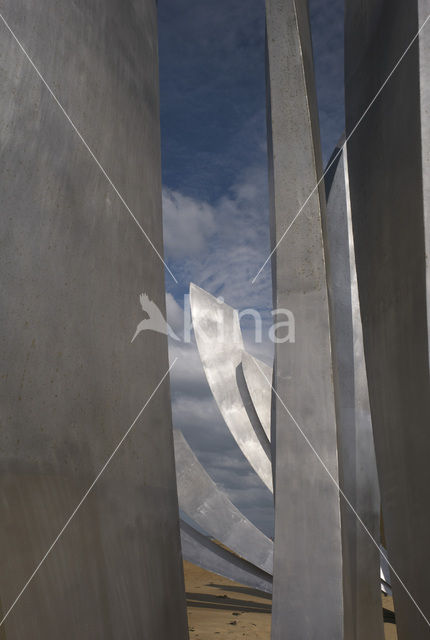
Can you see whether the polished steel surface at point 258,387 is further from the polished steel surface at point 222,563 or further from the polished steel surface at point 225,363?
the polished steel surface at point 222,563

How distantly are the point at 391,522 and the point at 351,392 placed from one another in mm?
2530

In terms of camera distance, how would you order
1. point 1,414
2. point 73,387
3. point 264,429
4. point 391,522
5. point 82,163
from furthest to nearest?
point 264,429, point 391,522, point 82,163, point 73,387, point 1,414

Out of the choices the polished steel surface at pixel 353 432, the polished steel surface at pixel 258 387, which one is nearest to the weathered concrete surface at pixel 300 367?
the polished steel surface at pixel 353 432

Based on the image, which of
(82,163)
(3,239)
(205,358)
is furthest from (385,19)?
(205,358)

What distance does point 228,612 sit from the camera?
9.50 m

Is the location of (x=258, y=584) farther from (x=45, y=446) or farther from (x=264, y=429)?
(x=45, y=446)

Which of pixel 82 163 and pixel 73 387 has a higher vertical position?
pixel 82 163

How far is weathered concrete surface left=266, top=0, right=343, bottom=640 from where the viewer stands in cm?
428

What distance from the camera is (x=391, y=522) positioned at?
4012mm

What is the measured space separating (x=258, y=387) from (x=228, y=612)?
4.43 meters

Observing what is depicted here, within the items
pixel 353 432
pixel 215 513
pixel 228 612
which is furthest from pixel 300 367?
pixel 215 513

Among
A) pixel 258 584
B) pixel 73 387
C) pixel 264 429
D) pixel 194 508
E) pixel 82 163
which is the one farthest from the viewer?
pixel 264 429

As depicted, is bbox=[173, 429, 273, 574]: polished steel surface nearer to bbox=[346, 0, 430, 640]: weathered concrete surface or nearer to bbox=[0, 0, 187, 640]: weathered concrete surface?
bbox=[346, 0, 430, 640]: weathered concrete surface

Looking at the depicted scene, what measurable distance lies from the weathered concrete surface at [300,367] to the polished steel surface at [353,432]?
246 millimetres
